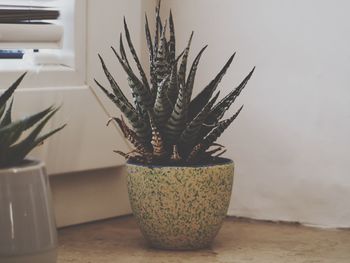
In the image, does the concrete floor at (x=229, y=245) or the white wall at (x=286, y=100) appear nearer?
the concrete floor at (x=229, y=245)

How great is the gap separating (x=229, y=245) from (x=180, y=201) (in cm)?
12

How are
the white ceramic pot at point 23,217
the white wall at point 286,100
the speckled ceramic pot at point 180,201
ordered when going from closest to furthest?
the white ceramic pot at point 23,217
the speckled ceramic pot at point 180,201
the white wall at point 286,100

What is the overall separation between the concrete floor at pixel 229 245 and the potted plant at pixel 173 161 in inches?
1.1

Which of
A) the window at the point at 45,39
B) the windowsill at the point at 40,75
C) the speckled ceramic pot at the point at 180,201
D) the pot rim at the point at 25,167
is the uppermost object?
the window at the point at 45,39

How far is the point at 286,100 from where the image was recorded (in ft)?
3.62

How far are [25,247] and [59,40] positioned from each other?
43cm

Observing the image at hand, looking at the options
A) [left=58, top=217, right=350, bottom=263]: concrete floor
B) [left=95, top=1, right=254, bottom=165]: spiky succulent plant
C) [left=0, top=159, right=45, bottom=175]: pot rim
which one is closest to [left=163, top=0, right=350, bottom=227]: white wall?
[left=58, top=217, right=350, bottom=263]: concrete floor

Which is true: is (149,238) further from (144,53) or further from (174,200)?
(144,53)

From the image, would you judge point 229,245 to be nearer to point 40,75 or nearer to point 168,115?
point 168,115

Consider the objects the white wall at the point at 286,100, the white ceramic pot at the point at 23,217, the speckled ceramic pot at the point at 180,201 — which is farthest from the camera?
the white wall at the point at 286,100

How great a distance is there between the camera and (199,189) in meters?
0.90

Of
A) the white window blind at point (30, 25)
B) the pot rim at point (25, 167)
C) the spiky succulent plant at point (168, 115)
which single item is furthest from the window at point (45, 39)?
the pot rim at point (25, 167)

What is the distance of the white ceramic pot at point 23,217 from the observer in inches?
26.5

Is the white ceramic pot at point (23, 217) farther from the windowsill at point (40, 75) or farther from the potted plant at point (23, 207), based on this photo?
the windowsill at point (40, 75)
